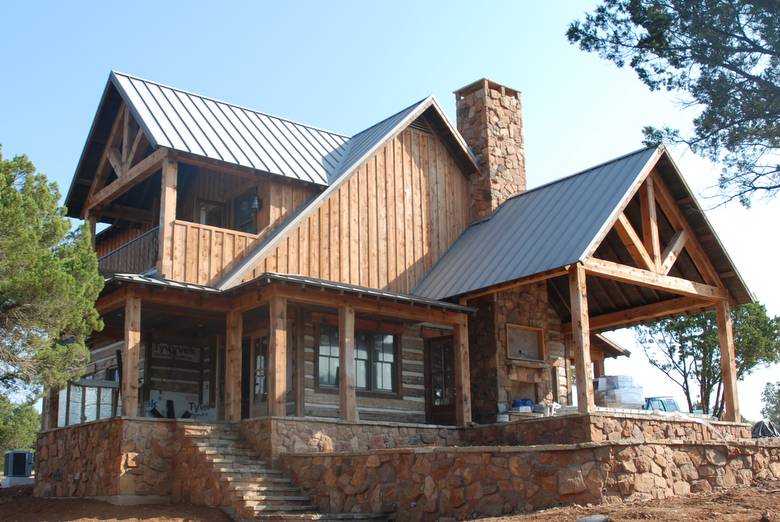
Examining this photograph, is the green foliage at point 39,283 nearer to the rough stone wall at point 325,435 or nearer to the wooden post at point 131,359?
the wooden post at point 131,359

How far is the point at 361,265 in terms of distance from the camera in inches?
803

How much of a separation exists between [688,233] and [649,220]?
5.88 feet

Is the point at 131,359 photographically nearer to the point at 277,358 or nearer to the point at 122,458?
the point at 122,458

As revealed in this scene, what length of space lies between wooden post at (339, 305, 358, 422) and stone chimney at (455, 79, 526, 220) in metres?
6.35

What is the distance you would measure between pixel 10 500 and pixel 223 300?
584cm

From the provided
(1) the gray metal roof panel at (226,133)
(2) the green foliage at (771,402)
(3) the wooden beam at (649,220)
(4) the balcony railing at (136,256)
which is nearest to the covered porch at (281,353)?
(4) the balcony railing at (136,256)

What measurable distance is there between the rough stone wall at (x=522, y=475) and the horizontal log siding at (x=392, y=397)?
13.1ft

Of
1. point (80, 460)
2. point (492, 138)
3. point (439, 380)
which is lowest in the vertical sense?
point (80, 460)

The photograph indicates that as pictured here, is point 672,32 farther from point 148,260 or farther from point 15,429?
point 15,429

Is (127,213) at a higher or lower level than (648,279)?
higher

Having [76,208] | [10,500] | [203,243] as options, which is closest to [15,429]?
[76,208]


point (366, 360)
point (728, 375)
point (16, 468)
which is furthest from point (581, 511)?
point (16, 468)

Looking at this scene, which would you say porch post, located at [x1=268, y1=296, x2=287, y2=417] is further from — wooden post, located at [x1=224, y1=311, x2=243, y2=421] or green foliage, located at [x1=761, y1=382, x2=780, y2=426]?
green foliage, located at [x1=761, y1=382, x2=780, y2=426]

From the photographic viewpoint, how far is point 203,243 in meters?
Result: 18.3
